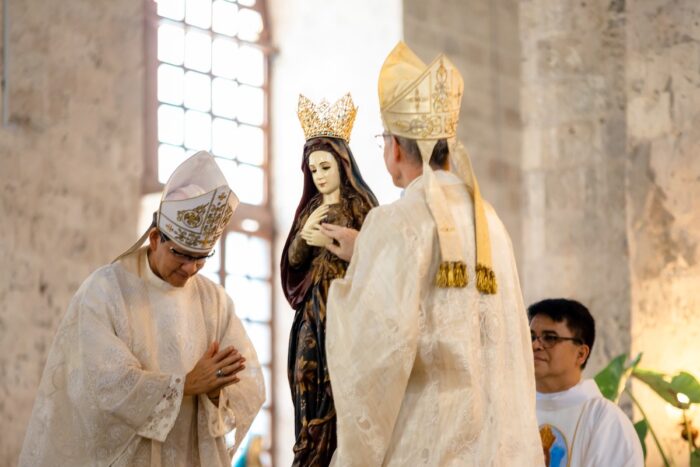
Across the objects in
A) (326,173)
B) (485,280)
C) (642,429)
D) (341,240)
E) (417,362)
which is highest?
(326,173)

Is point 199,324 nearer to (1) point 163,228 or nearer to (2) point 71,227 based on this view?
(1) point 163,228

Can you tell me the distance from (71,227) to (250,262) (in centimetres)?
190

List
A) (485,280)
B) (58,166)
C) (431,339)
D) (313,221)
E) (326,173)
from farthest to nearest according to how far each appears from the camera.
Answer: (58,166), (326,173), (313,221), (485,280), (431,339)

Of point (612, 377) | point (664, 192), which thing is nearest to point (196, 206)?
point (612, 377)

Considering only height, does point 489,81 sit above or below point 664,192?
above

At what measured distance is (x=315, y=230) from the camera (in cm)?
712

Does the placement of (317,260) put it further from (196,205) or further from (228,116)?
(228,116)

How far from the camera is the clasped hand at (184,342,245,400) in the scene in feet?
23.0

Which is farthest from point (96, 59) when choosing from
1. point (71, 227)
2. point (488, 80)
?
point (488, 80)

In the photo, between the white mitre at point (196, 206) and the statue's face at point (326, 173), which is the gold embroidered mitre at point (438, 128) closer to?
the statue's face at point (326, 173)

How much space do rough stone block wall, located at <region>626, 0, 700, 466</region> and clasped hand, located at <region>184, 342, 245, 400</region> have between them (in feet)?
15.2

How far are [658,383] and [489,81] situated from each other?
2501 millimetres

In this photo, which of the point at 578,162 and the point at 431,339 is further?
the point at 578,162

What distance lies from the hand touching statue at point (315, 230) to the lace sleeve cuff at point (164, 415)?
77cm
